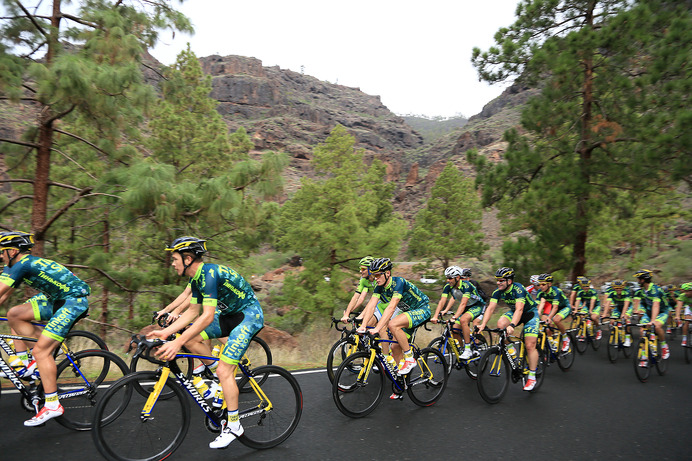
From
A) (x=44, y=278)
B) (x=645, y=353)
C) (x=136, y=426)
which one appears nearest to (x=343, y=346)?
(x=136, y=426)

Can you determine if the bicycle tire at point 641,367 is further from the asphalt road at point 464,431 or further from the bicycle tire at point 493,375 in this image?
the bicycle tire at point 493,375

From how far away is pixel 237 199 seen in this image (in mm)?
9000

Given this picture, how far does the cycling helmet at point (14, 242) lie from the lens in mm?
4352

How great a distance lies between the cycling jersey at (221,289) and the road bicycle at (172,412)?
59 centimetres

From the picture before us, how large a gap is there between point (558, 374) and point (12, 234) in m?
9.58

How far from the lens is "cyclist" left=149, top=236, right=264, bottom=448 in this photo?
372cm

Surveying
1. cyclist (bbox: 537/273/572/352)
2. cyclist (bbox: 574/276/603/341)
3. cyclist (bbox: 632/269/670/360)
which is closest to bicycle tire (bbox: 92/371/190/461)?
cyclist (bbox: 537/273/572/352)

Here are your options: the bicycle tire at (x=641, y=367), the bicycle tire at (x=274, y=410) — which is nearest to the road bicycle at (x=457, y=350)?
the bicycle tire at (x=641, y=367)

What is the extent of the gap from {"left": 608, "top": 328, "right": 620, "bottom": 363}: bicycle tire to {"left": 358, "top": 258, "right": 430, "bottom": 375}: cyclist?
6.31 m

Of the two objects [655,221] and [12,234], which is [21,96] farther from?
[655,221]

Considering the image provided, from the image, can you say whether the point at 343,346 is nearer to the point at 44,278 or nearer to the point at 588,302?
the point at 44,278

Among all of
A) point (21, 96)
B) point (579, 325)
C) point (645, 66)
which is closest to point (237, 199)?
point (21, 96)

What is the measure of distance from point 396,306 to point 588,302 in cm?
922

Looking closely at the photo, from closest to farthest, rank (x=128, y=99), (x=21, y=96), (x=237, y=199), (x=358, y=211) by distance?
(x=21, y=96) → (x=128, y=99) → (x=237, y=199) → (x=358, y=211)
